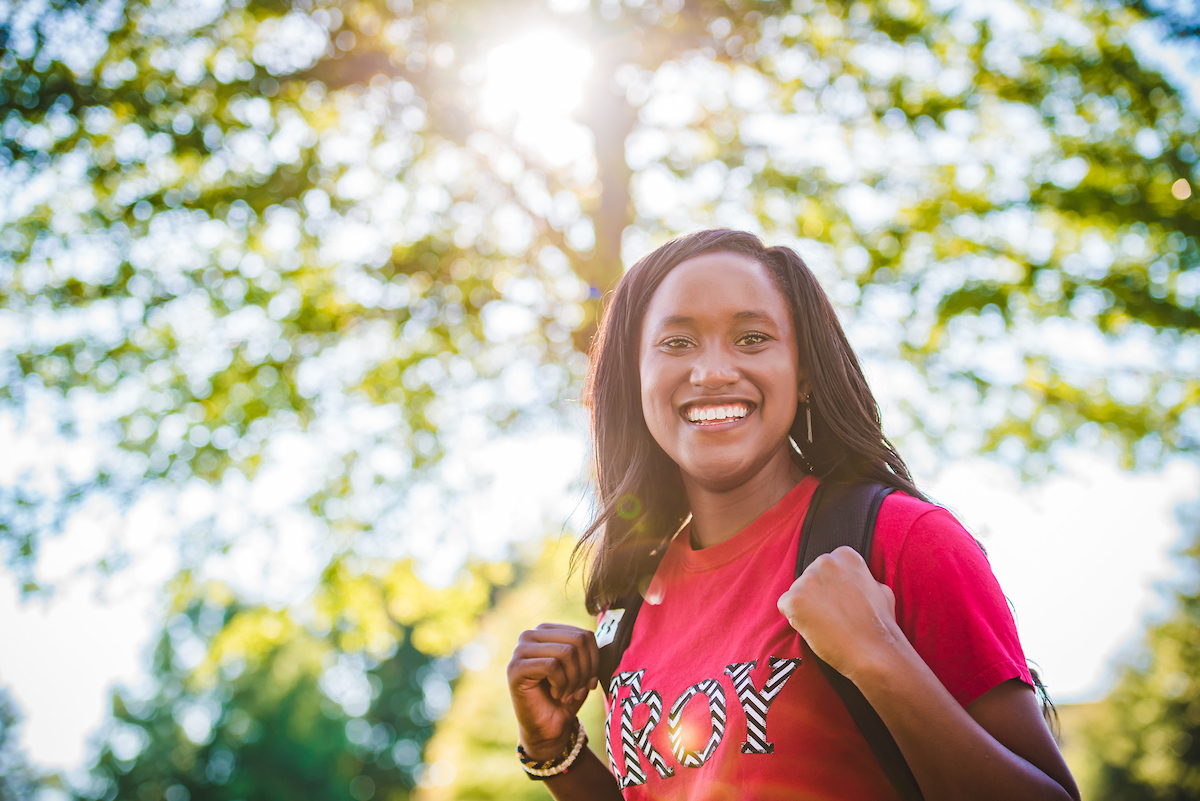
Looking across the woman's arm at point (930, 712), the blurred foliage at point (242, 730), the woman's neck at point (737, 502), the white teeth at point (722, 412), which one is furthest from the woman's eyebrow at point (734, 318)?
the blurred foliage at point (242, 730)

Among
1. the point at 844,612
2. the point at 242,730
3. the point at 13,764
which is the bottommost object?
the point at 13,764

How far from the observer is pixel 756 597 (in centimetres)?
175

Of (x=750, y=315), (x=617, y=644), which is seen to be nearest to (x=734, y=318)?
(x=750, y=315)

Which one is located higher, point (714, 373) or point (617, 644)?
point (714, 373)

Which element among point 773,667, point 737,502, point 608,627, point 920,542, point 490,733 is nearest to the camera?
point 920,542

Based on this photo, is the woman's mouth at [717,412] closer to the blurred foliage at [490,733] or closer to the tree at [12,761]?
the blurred foliage at [490,733]

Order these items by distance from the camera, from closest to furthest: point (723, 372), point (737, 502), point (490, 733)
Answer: point (723, 372) → point (737, 502) → point (490, 733)

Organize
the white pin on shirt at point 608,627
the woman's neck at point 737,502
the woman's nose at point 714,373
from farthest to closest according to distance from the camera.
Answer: the white pin on shirt at point 608,627 → the woman's neck at point 737,502 → the woman's nose at point 714,373

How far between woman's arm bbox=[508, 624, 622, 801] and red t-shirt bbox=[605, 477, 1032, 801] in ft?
0.59

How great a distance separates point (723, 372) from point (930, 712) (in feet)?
2.73

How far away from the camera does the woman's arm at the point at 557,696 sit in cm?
206

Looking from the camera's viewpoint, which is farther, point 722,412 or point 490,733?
point 490,733

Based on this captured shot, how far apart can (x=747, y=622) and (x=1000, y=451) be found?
6.72 m

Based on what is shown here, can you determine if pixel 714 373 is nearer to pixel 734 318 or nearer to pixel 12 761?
pixel 734 318
